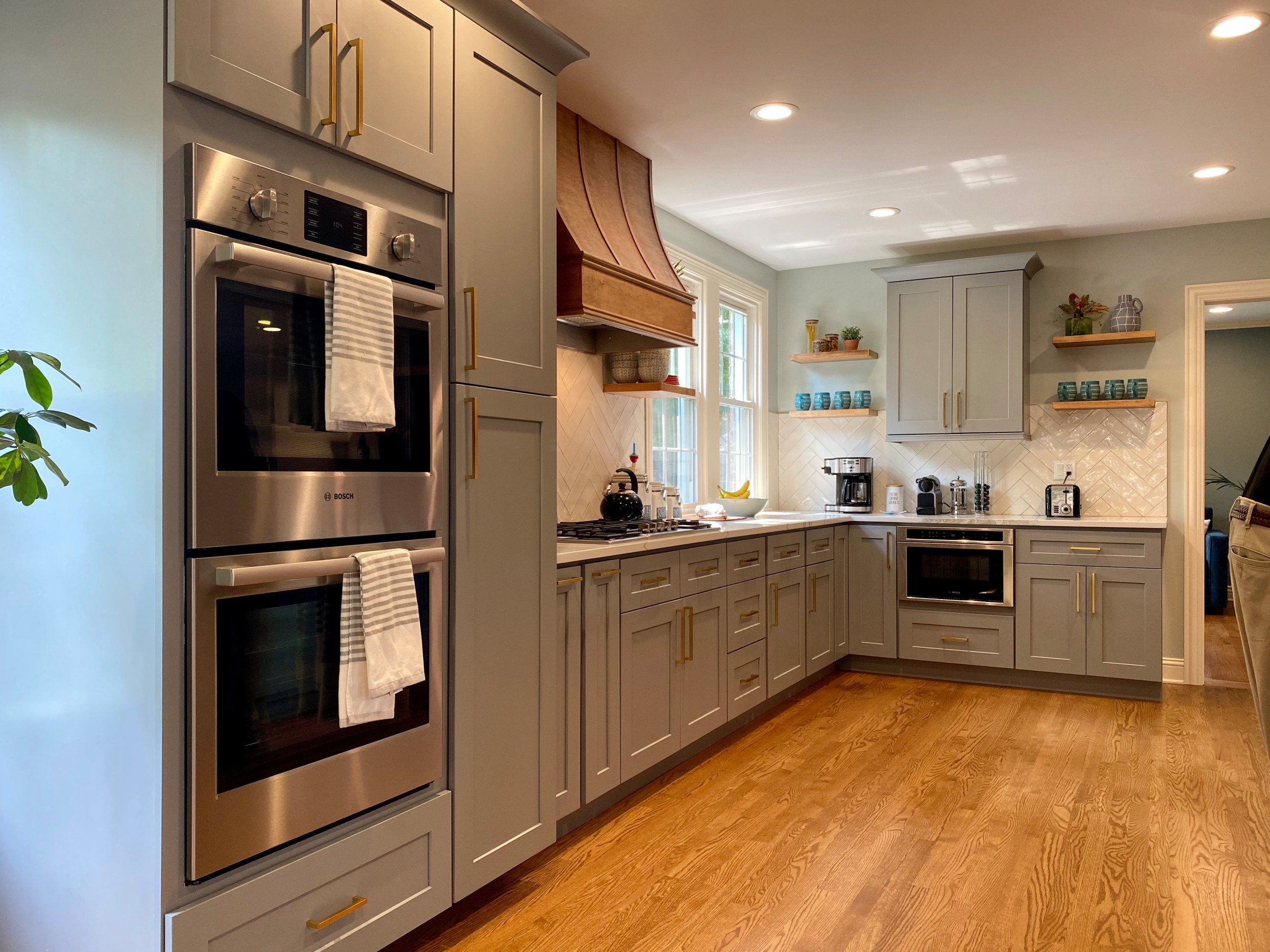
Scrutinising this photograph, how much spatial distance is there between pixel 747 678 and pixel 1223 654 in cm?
363

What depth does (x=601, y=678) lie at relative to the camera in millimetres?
2867

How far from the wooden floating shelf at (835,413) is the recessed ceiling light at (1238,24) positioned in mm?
2955

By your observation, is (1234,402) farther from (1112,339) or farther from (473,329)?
(473,329)

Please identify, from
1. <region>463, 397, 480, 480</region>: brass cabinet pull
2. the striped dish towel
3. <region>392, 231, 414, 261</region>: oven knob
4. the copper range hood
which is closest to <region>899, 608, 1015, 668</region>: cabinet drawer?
the copper range hood

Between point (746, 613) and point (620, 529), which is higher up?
point (620, 529)

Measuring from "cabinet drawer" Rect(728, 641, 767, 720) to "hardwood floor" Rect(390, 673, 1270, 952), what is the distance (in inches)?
6.0

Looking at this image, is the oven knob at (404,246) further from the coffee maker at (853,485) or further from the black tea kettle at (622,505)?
the coffee maker at (853,485)

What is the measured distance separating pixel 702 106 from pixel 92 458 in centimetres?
244

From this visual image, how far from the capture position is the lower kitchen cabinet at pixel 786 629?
4.13 meters

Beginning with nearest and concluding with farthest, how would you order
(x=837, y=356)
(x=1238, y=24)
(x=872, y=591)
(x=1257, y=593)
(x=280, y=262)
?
1. (x=1257, y=593)
2. (x=280, y=262)
3. (x=1238, y=24)
4. (x=872, y=591)
5. (x=837, y=356)

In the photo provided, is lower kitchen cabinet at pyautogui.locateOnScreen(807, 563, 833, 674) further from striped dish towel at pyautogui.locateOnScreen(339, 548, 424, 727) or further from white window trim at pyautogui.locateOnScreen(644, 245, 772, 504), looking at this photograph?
striped dish towel at pyautogui.locateOnScreen(339, 548, 424, 727)

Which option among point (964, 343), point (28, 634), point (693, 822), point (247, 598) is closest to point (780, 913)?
point (693, 822)

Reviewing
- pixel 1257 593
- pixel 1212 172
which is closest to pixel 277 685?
pixel 1257 593

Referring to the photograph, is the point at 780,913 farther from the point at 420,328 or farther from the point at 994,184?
the point at 994,184
